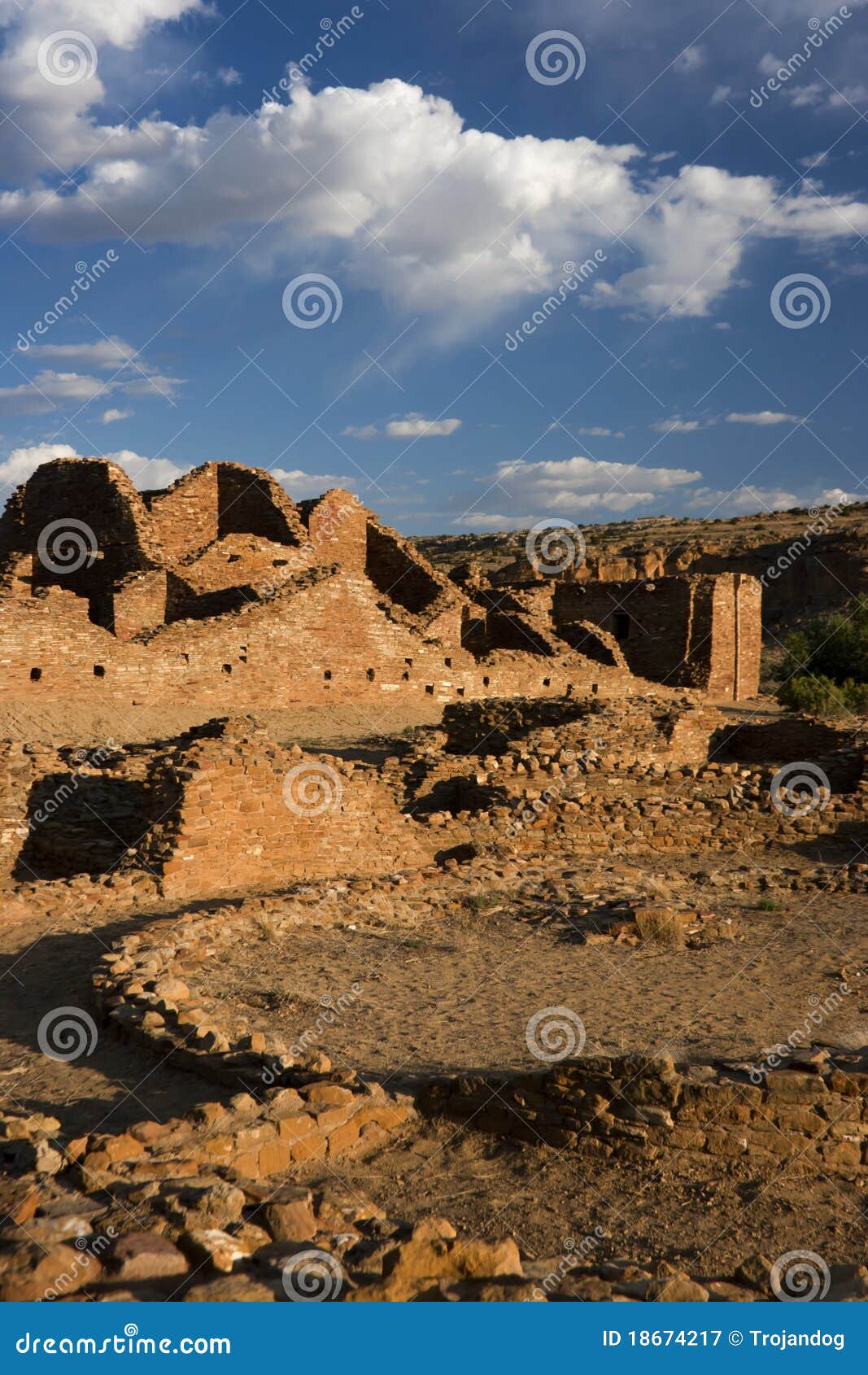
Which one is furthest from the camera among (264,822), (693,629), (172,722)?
(693,629)

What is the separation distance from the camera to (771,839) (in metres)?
12.4

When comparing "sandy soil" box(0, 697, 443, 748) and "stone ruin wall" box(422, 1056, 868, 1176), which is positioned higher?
"sandy soil" box(0, 697, 443, 748)

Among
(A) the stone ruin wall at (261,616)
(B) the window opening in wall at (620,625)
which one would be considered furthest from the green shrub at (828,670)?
(B) the window opening in wall at (620,625)

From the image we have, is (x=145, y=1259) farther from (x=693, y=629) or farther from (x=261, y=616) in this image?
(x=693, y=629)

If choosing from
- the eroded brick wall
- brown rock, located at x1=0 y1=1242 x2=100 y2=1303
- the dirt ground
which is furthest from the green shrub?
brown rock, located at x1=0 y1=1242 x2=100 y2=1303

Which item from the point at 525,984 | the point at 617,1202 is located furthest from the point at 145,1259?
the point at 525,984

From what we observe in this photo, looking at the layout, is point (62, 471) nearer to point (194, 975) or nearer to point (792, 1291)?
point (194, 975)

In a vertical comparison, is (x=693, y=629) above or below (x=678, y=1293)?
above

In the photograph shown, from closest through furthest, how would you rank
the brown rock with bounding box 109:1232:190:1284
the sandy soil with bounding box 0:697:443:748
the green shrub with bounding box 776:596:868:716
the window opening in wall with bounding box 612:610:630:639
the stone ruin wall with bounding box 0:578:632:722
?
the brown rock with bounding box 109:1232:190:1284 → the sandy soil with bounding box 0:697:443:748 → the stone ruin wall with bounding box 0:578:632:722 → the green shrub with bounding box 776:596:868:716 → the window opening in wall with bounding box 612:610:630:639

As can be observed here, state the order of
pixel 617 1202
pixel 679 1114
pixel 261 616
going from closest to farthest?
pixel 617 1202, pixel 679 1114, pixel 261 616

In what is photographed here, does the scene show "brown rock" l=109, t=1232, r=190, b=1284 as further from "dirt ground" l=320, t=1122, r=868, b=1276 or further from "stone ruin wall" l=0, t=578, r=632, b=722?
"stone ruin wall" l=0, t=578, r=632, b=722

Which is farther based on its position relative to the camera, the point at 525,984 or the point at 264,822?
the point at 264,822

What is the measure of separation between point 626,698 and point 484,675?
21.1ft

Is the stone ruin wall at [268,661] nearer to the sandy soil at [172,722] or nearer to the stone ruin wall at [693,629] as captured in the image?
the sandy soil at [172,722]
